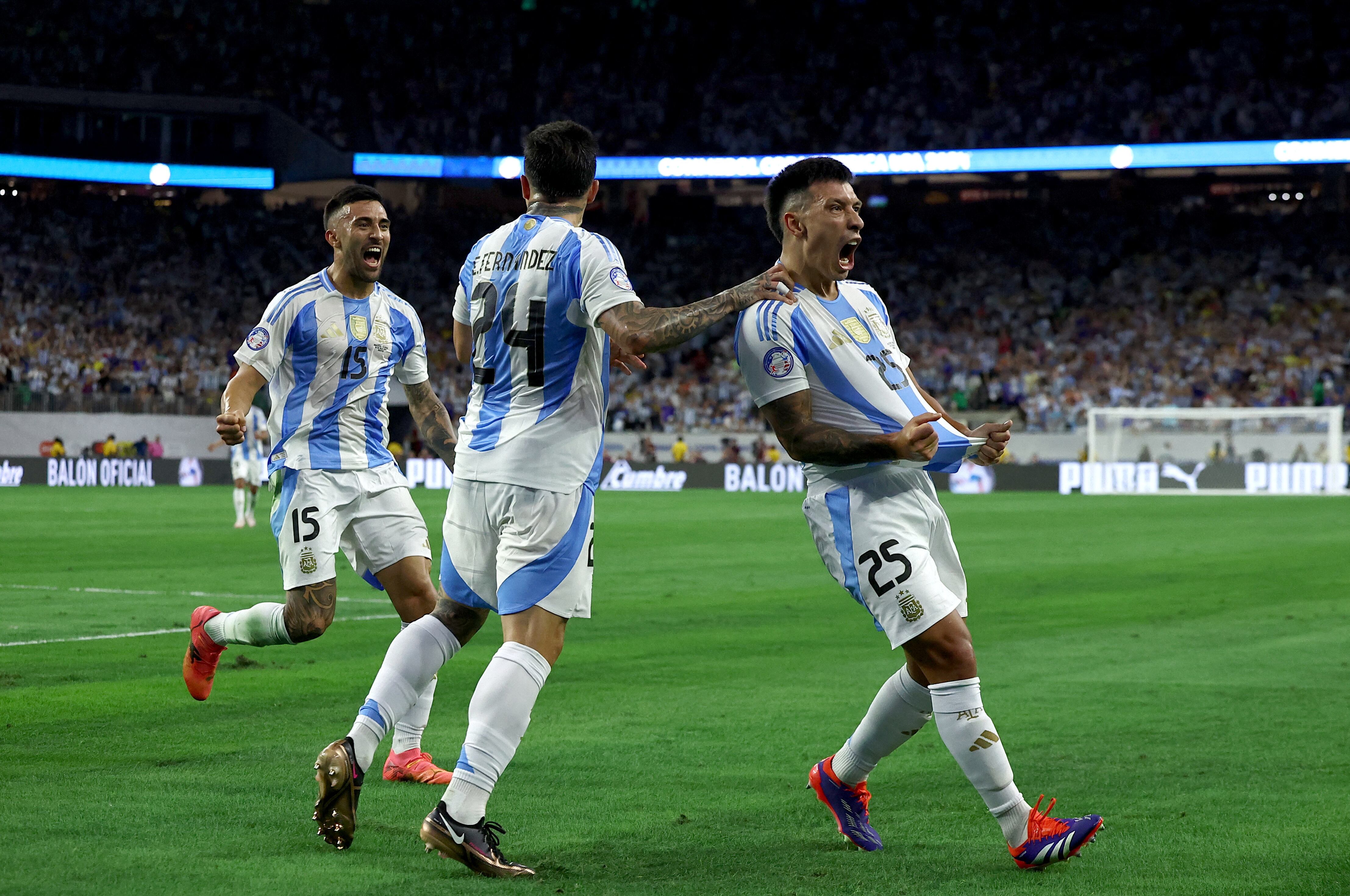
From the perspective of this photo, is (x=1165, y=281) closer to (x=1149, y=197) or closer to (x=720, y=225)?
(x=1149, y=197)

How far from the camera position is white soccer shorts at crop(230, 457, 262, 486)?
22641mm

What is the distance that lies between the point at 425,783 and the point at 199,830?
3.73 feet

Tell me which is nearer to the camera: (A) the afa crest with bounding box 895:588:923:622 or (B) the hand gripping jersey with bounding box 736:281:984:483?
(A) the afa crest with bounding box 895:588:923:622

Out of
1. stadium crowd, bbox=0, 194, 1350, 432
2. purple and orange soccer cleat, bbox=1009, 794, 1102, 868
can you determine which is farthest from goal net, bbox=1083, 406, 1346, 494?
purple and orange soccer cleat, bbox=1009, 794, 1102, 868

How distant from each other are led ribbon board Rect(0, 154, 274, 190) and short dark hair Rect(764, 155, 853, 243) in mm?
47874

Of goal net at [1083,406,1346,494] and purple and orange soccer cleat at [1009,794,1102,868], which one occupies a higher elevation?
goal net at [1083,406,1346,494]

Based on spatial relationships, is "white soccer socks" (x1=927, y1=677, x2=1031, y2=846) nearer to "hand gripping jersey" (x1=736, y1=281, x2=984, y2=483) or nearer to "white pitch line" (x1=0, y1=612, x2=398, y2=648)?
"hand gripping jersey" (x1=736, y1=281, x2=984, y2=483)

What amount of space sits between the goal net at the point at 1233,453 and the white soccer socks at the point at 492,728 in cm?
3335

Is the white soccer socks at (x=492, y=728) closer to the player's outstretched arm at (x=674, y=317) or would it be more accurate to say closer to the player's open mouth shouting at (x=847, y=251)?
the player's outstretched arm at (x=674, y=317)

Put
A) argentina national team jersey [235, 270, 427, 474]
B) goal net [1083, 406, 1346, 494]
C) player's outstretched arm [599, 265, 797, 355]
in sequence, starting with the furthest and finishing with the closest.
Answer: goal net [1083, 406, 1346, 494] → argentina national team jersey [235, 270, 427, 474] → player's outstretched arm [599, 265, 797, 355]

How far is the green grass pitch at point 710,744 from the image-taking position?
4777mm

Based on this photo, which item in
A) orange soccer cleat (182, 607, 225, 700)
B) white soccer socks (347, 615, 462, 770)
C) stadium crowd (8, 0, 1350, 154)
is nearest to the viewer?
white soccer socks (347, 615, 462, 770)

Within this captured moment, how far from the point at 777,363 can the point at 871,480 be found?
52cm

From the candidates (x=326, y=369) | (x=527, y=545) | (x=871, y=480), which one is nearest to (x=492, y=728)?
(x=527, y=545)
